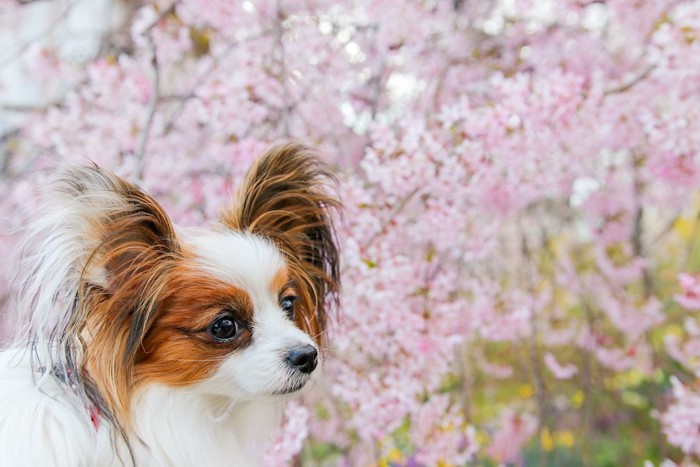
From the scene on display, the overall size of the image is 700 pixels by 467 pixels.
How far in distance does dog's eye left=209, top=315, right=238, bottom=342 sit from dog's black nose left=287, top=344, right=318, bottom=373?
15 centimetres

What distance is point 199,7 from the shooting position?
9.29 ft

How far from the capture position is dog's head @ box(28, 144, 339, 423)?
1.52 metres

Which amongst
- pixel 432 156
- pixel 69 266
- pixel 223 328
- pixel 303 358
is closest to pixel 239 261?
pixel 223 328

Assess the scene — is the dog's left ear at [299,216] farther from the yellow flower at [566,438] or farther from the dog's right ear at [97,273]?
the yellow flower at [566,438]

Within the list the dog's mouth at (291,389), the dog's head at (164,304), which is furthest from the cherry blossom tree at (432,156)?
the dog's mouth at (291,389)

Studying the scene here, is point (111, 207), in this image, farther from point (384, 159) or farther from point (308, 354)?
point (384, 159)

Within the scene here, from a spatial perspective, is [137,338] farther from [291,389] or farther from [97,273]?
[291,389]

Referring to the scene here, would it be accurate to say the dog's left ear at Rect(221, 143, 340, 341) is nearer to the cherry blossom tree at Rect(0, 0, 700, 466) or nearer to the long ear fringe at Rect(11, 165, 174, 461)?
the cherry blossom tree at Rect(0, 0, 700, 466)

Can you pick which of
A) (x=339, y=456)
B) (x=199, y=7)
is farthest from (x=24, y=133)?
(x=339, y=456)

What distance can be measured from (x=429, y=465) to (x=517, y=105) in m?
1.41

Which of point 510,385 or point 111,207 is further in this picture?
point 510,385

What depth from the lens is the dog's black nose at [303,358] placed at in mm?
1691

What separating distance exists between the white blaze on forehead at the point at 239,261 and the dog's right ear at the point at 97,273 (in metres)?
0.08

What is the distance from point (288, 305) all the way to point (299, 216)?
0.93 ft
